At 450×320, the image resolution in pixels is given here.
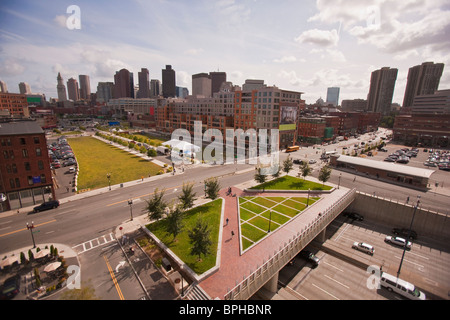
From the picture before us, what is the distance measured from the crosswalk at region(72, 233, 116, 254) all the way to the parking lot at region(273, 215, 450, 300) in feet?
71.6

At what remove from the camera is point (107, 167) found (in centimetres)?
5822

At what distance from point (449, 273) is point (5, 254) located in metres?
54.6

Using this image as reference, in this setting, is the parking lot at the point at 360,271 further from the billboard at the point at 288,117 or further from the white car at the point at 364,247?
the billboard at the point at 288,117

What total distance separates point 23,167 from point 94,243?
2100 cm

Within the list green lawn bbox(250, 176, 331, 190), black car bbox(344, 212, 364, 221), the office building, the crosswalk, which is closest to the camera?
the crosswalk

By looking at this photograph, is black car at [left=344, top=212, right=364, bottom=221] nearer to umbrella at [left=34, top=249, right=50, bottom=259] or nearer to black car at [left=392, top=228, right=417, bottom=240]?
black car at [left=392, top=228, right=417, bottom=240]

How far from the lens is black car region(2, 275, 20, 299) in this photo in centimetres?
1795

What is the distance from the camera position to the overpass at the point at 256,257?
1986 centimetres

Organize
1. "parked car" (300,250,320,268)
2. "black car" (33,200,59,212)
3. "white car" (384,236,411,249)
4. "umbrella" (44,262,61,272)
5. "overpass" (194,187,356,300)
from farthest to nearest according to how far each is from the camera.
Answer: "black car" (33,200,59,212)
"white car" (384,236,411,249)
"parked car" (300,250,320,268)
"umbrella" (44,262,61,272)
"overpass" (194,187,356,300)

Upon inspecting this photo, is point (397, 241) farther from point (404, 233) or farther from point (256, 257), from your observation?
point (256, 257)

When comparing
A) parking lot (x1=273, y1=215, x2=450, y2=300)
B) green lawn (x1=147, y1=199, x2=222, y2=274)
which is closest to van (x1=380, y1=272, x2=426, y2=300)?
parking lot (x1=273, y1=215, x2=450, y2=300)

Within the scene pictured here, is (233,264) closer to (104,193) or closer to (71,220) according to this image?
(71,220)

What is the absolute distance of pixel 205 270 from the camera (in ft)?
71.8

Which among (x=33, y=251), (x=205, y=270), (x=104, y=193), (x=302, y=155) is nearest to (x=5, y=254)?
(x=33, y=251)
